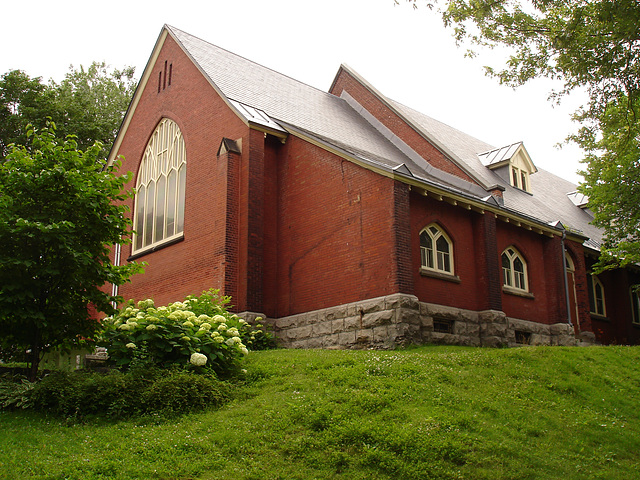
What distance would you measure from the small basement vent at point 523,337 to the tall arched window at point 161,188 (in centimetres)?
1086

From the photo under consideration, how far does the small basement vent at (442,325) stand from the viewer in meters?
16.3

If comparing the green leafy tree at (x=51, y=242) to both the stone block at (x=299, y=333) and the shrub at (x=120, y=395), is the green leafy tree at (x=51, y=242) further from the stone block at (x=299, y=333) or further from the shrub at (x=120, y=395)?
the stone block at (x=299, y=333)

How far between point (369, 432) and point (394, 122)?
18427 millimetres

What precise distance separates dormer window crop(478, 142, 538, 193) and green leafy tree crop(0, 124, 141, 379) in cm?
1771

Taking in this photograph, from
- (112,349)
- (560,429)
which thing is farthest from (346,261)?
(560,429)

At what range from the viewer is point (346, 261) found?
53.7 feet

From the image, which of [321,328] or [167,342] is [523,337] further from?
[167,342]

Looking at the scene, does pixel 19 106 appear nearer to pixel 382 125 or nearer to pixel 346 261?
pixel 382 125

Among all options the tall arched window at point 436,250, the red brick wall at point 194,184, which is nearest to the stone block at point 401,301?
the tall arched window at point 436,250

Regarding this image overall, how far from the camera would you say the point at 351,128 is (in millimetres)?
23531

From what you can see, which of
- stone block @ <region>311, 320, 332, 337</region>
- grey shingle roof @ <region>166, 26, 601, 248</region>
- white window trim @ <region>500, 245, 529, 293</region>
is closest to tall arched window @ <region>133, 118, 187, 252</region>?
grey shingle roof @ <region>166, 26, 601, 248</region>

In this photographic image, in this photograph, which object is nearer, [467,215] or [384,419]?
[384,419]

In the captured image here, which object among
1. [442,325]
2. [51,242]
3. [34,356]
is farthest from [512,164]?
[34,356]

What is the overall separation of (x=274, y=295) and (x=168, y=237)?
15.6 feet
